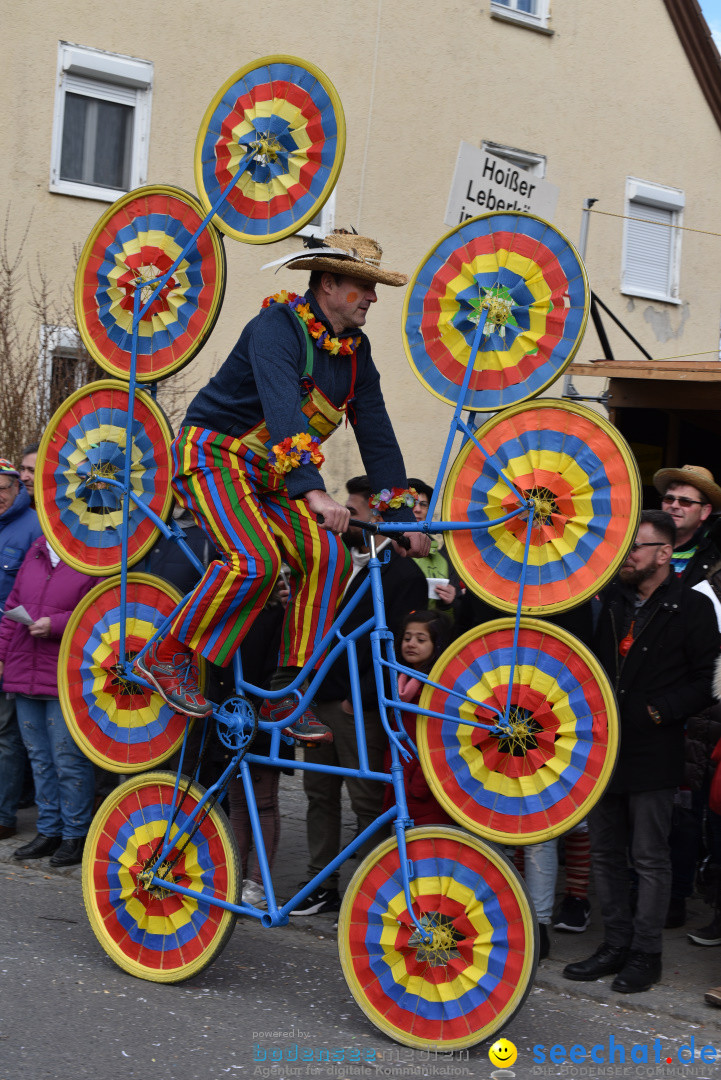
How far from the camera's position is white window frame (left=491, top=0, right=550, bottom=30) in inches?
581

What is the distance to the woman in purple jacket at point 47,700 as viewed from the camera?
265 inches

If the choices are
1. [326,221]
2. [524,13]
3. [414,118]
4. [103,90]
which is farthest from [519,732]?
[524,13]

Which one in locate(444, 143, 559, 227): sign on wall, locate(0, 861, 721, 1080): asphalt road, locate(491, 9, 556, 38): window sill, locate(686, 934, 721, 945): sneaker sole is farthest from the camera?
locate(491, 9, 556, 38): window sill

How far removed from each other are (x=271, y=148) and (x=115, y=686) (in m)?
2.10

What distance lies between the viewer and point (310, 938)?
562cm

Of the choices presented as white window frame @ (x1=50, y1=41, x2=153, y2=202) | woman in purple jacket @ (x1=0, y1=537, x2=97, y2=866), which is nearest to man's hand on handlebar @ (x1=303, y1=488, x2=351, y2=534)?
woman in purple jacket @ (x1=0, y1=537, x2=97, y2=866)

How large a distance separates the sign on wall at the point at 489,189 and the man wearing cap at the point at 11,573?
282cm

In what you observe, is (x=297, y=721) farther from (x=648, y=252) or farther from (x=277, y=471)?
(x=648, y=252)

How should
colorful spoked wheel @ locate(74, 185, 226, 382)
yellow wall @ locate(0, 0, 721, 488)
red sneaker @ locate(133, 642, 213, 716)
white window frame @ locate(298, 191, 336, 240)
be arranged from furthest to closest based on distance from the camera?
white window frame @ locate(298, 191, 336, 240) → yellow wall @ locate(0, 0, 721, 488) → colorful spoked wheel @ locate(74, 185, 226, 382) → red sneaker @ locate(133, 642, 213, 716)

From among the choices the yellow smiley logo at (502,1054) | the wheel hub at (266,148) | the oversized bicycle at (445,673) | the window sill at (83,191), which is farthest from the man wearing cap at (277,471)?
the window sill at (83,191)

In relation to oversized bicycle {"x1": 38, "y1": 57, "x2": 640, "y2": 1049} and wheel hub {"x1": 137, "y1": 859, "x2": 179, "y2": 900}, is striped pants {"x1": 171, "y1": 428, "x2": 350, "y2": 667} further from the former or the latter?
wheel hub {"x1": 137, "y1": 859, "x2": 179, "y2": 900}

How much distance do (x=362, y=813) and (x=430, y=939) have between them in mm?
1674

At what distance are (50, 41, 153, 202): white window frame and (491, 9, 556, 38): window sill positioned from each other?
4.42m

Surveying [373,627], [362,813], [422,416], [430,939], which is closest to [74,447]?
[373,627]
